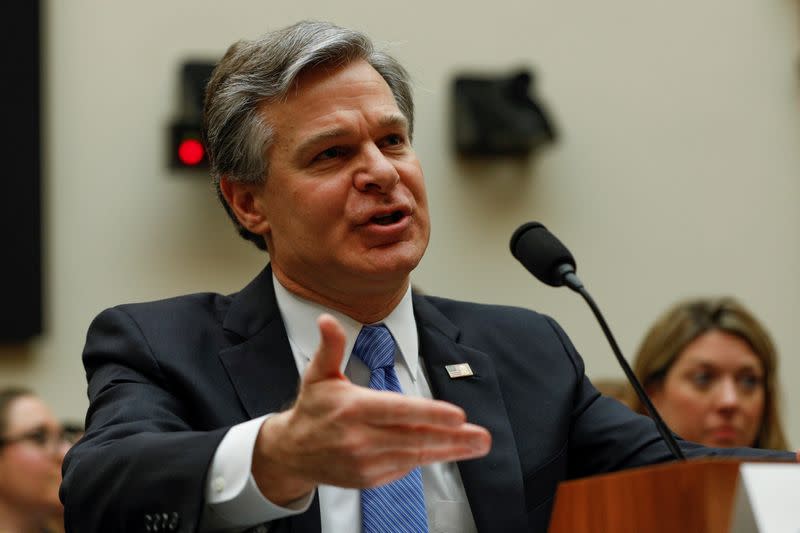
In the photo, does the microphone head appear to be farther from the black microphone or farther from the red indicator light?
the red indicator light

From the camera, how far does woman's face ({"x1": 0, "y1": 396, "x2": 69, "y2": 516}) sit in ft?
13.7

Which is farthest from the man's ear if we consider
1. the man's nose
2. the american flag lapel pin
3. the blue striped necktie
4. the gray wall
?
the gray wall

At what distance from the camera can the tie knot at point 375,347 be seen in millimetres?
2322

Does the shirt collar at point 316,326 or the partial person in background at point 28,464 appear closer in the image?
the shirt collar at point 316,326

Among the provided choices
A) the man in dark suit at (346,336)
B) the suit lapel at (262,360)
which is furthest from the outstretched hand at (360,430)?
the suit lapel at (262,360)

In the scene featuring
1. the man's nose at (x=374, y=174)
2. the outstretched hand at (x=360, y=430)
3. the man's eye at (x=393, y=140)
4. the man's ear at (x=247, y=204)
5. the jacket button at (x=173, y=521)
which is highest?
the man's eye at (x=393, y=140)

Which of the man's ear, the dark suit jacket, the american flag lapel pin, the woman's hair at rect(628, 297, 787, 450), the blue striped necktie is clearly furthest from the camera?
the woman's hair at rect(628, 297, 787, 450)

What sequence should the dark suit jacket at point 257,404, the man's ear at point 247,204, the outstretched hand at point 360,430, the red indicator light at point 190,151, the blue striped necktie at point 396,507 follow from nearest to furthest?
the outstretched hand at point 360,430, the dark suit jacket at point 257,404, the blue striped necktie at point 396,507, the man's ear at point 247,204, the red indicator light at point 190,151

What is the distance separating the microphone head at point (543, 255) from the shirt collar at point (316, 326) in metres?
0.26

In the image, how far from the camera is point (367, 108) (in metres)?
2.38

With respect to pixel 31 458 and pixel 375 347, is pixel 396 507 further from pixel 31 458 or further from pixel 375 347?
pixel 31 458

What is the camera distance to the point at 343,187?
2320mm

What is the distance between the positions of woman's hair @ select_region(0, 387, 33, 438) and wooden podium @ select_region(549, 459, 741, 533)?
2917 mm

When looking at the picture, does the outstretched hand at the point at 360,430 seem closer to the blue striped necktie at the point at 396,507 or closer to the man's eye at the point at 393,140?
the blue striped necktie at the point at 396,507
